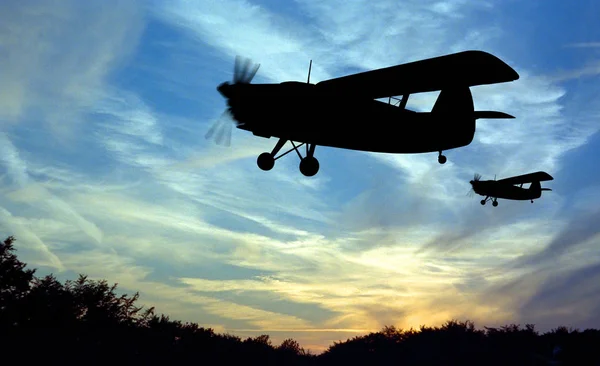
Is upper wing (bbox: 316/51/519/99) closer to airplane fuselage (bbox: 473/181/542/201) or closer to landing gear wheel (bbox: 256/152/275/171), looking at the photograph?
landing gear wheel (bbox: 256/152/275/171)

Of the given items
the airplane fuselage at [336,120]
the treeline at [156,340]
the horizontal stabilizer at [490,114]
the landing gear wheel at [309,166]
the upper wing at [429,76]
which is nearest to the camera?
the airplane fuselage at [336,120]

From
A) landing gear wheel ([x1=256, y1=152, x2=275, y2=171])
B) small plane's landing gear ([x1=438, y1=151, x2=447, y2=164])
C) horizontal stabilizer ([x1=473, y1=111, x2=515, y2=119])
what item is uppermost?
horizontal stabilizer ([x1=473, y1=111, x2=515, y2=119])

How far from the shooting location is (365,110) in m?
22.7

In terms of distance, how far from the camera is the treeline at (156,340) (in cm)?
3125

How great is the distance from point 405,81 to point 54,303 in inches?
1274

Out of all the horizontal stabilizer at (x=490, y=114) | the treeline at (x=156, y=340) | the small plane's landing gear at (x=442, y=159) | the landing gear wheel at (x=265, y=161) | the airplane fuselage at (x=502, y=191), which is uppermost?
the airplane fuselage at (x=502, y=191)

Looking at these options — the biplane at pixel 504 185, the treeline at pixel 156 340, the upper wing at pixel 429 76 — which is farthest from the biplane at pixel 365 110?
the biplane at pixel 504 185

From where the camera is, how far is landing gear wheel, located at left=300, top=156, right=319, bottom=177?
21250 mm

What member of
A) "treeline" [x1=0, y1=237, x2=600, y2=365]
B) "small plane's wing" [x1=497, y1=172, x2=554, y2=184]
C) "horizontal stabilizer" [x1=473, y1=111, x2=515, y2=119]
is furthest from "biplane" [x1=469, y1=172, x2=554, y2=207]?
"horizontal stabilizer" [x1=473, y1=111, x2=515, y2=119]

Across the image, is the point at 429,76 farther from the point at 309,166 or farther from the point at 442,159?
→ the point at 309,166

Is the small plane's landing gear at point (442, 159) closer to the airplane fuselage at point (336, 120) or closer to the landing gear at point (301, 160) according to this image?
the airplane fuselage at point (336, 120)

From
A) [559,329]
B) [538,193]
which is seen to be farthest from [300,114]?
[538,193]

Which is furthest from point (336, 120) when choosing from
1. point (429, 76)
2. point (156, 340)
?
point (156, 340)

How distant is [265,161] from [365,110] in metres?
5.18
